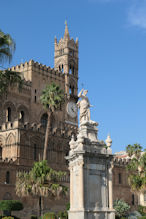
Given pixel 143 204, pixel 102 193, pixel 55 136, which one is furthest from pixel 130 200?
pixel 102 193

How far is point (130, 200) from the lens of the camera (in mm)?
64500

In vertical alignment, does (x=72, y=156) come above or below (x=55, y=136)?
below

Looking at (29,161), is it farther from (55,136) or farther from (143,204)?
(143,204)

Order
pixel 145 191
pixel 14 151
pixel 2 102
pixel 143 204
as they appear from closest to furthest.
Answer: pixel 145 191 → pixel 14 151 → pixel 2 102 → pixel 143 204

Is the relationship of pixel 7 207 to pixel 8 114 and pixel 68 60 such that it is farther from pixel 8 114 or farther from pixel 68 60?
pixel 68 60

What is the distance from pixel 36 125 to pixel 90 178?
99.5 ft

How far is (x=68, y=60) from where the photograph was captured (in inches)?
2623

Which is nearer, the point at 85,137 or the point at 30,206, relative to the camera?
the point at 85,137

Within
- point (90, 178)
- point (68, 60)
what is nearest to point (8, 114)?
point (68, 60)

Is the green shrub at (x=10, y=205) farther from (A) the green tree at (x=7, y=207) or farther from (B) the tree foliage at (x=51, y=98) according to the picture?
(B) the tree foliage at (x=51, y=98)

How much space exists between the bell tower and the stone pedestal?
43.0 m

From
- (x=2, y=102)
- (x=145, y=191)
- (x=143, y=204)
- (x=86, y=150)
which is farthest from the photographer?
(x=143, y=204)

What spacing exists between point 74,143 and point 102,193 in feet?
10.6

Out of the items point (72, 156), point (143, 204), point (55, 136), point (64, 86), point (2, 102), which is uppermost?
point (64, 86)
